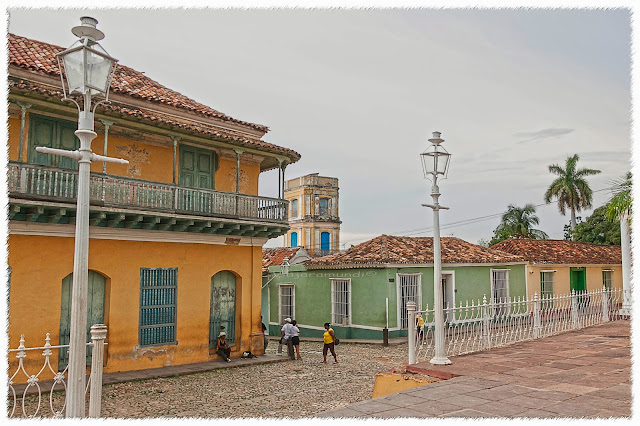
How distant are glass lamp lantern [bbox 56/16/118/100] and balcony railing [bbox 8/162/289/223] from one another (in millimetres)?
5894

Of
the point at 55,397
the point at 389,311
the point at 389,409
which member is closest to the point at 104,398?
the point at 55,397

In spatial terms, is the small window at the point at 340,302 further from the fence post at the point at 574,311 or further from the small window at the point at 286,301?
the fence post at the point at 574,311

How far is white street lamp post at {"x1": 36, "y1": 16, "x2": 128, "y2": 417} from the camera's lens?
498 cm

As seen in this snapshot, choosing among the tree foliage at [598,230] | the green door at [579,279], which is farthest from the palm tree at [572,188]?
the green door at [579,279]

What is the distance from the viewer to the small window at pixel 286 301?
72.5ft

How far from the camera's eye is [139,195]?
39.4ft

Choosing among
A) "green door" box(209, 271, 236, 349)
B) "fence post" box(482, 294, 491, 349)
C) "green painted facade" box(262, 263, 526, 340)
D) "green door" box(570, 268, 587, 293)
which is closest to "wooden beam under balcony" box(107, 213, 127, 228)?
"green door" box(209, 271, 236, 349)

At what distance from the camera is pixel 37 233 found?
1095cm

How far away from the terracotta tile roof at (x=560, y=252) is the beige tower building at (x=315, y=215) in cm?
1998

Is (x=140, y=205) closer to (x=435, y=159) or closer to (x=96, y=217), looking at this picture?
(x=96, y=217)

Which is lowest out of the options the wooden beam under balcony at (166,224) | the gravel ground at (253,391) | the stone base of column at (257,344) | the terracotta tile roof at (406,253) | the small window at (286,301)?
the gravel ground at (253,391)

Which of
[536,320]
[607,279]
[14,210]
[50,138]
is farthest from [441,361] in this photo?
[607,279]

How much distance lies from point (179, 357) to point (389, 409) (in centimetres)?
861

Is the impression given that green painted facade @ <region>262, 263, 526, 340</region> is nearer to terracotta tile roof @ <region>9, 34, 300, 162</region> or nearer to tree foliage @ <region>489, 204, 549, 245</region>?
terracotta tile roof @ <region>9, 34, 300, 162</region>
